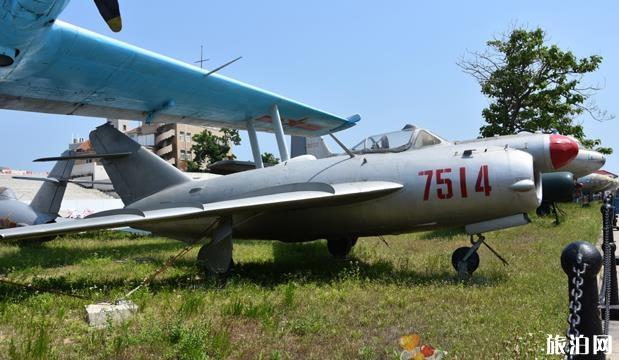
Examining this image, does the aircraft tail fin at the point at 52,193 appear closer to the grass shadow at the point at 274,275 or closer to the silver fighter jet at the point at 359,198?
the grass shadow at the point at 274,275

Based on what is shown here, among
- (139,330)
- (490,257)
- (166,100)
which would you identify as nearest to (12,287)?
(139,330)

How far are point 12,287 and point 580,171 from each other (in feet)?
44.1

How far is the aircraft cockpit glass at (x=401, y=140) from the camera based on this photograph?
8.77m

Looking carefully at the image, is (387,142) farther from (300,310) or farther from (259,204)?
(300,310)

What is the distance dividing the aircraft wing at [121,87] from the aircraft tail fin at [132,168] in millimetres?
1704

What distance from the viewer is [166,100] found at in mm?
13953

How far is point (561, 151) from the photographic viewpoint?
8.09 metres

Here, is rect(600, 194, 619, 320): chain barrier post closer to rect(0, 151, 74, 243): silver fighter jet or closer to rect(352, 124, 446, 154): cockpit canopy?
rect(352, 124, 446, 154): cockpit canopy

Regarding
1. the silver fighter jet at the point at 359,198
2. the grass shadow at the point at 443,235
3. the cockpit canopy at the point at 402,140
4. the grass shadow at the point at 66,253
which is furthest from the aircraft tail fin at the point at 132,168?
the grass shadow at the point at 443,235

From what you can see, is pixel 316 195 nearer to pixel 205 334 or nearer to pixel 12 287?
pixel 205 334

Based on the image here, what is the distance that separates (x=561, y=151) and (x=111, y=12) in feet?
25.8

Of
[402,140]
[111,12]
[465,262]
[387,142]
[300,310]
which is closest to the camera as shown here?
[300,310]

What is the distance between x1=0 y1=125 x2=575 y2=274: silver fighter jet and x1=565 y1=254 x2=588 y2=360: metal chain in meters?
4.49

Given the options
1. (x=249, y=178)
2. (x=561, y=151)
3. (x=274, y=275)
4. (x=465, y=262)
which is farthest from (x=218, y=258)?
(x=561, y=151)
